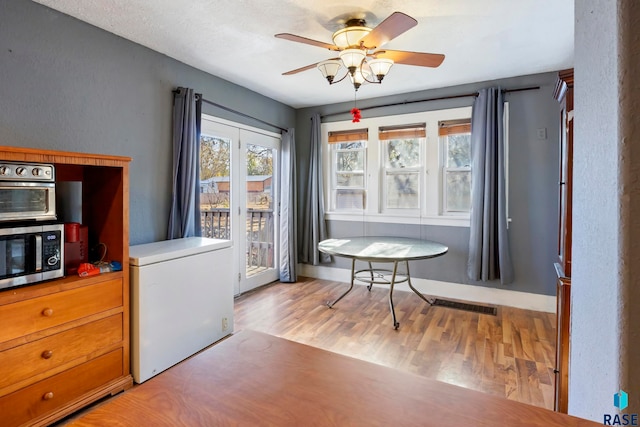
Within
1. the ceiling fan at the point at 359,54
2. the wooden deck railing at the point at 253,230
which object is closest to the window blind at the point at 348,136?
the wooden deck railing at the point at 253,230

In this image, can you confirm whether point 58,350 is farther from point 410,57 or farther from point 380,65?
point 410,57

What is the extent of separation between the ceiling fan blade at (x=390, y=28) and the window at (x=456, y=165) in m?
2.13

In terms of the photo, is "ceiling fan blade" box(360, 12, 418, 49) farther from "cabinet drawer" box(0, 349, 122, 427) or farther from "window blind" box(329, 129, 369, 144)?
"cabinet drawer" box(0, 349, 122, 427)

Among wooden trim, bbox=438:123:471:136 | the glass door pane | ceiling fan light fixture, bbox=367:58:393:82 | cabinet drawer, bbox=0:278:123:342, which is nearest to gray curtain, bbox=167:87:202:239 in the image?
the glass door pane

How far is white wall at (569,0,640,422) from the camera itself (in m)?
0.43

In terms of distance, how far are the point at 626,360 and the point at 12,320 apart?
2.28 m

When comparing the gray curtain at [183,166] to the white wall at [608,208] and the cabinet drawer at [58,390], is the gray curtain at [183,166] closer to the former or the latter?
the cabinet drawer at [58,390]

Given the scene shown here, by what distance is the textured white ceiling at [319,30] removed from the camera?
2.22 m

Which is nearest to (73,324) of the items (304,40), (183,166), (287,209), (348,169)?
(183,166)

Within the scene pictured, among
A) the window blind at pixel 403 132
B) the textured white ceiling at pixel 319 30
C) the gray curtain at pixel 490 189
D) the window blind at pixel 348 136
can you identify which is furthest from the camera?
the window blind at pixel 348 136

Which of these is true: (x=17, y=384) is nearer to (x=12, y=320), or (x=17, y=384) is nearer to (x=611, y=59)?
(x=12, y=320)

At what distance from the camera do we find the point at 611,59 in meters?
0.48

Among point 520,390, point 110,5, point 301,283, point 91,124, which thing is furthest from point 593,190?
point 301,283

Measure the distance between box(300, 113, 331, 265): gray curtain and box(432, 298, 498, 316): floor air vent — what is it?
63.6 inches
